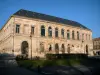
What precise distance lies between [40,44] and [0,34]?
25915 mm

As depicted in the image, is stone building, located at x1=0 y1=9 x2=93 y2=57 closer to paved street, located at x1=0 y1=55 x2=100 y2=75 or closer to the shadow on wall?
the shadow on wall

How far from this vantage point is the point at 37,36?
127 ft

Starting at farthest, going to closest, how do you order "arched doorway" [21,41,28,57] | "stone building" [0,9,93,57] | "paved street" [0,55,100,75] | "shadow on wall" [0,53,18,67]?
"arched doorway" [21,41,28,57]
"stone building" [0,9,93,57]
"shadow on wall" [0,53,18,67]
"paved street" [0,55,100,75]

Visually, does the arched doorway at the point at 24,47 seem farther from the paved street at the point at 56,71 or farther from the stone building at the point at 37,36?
the paved street at the point at 56,71

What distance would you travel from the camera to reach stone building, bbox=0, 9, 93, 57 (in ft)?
117

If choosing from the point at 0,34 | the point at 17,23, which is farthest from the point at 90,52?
the point at 0,34

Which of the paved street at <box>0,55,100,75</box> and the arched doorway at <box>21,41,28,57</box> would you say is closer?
the paved street at <box>0,55,100,75</box>

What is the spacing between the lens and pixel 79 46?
164ft

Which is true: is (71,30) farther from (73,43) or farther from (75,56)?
(75,56)

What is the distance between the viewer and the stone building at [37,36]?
35.5 metres

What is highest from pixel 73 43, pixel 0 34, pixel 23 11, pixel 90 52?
Answer: pixel 23 11

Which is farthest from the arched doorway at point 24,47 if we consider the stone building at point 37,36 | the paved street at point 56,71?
the paved street at point 56,71

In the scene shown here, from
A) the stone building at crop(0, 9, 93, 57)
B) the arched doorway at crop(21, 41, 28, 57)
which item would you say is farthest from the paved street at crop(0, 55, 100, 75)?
the arched doorway at crop(21, 41, 28, 57)

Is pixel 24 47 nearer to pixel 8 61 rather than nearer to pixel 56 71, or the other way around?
pixel 8 61
